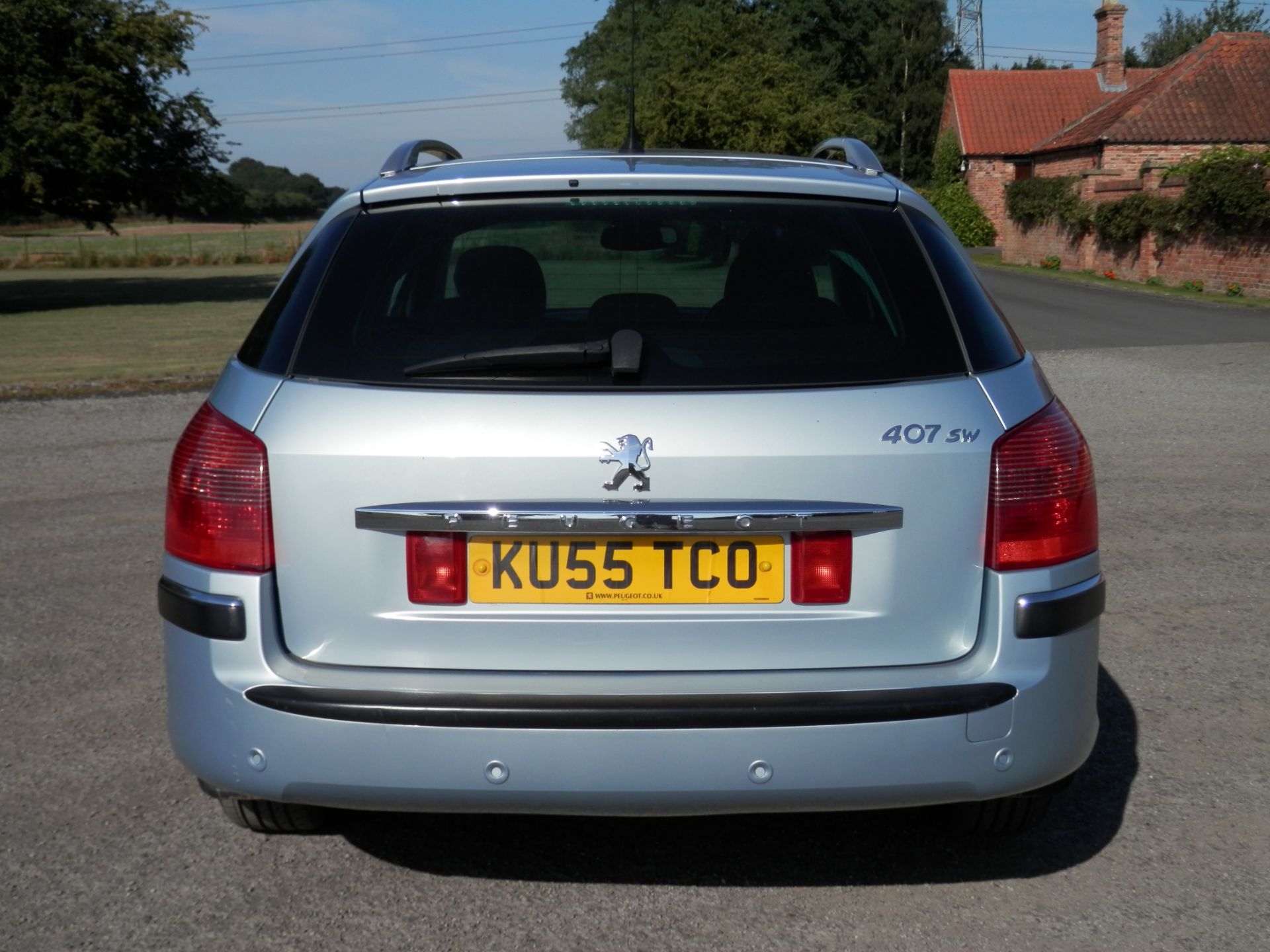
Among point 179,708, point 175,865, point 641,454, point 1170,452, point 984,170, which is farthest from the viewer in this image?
point 984,170

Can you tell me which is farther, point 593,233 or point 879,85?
point 879,85

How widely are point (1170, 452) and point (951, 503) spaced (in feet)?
24.1

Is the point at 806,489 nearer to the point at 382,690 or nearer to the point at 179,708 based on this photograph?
the point at 382,690

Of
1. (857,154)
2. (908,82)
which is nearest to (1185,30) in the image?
(908,82)

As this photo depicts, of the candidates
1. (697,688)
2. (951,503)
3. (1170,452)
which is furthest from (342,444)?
(1170,452)

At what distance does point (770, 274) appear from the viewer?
3061 millimetres

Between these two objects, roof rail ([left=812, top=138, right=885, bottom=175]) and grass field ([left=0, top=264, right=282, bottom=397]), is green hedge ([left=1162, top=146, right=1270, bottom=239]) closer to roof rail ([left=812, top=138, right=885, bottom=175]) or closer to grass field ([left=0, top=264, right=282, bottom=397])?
grass field ([left=0, top=264, right=282, bottom=397])

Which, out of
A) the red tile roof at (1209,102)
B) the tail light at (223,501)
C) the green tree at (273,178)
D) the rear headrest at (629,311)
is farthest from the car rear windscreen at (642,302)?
the green tree at (273,178)

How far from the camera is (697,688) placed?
274cm

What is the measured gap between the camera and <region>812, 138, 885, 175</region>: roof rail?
3588mm

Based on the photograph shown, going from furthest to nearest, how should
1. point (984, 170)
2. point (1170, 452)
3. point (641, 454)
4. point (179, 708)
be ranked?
point (984, 170)
point (1170, 452)
point (179, 708)
point (641, 454)

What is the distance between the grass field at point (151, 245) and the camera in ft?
174

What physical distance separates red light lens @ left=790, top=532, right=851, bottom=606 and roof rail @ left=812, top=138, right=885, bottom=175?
111cm

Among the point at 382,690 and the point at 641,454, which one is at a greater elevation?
the point at 641,454
